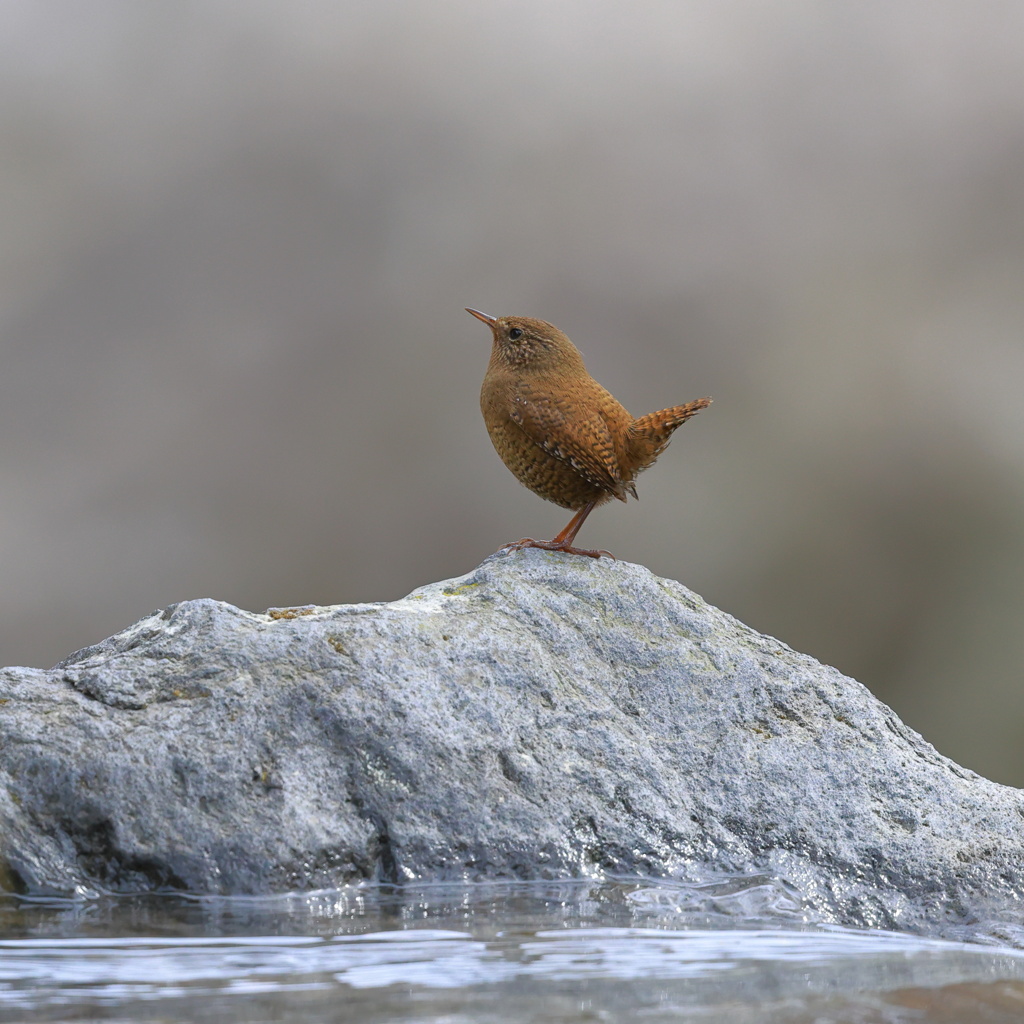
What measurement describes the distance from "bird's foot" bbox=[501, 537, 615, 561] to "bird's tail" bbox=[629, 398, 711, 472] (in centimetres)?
53

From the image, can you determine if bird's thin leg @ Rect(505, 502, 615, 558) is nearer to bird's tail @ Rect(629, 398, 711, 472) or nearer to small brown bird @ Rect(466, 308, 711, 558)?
small brown bird @ Rect(466, 308, 711, 558)

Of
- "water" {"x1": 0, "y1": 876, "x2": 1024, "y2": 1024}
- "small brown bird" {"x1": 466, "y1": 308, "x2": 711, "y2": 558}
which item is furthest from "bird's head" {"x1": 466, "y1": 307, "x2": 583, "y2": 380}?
"water" {"x1": 0, "y1": 876, "x2": 1024, "y2": 1024}

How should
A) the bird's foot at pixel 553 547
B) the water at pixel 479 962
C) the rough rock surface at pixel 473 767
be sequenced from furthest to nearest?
A: the bird's foot at pixel 553 547, the rough rock surface at pixel 473 767, the water at pixel 479 962

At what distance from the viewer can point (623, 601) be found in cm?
379

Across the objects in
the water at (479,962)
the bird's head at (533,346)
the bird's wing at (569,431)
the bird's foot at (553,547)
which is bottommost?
the water at (479,962)

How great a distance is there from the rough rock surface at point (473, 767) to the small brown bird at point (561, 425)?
620 millimetres

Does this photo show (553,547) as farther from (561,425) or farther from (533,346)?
(533,346)

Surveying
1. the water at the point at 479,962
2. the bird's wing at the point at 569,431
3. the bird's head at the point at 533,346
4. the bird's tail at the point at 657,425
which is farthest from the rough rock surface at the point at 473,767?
the bird's head at the point at 533,346

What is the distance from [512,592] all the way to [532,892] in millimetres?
1141

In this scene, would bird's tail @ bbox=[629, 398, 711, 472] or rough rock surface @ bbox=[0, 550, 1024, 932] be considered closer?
rough rock surface @ bbox=[0, 550, 1024, 932]

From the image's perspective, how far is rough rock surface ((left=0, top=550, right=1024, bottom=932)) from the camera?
2.72 m

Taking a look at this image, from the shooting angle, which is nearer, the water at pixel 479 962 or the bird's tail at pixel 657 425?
the water at pixel 479 962

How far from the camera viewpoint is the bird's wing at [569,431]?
4031 mm

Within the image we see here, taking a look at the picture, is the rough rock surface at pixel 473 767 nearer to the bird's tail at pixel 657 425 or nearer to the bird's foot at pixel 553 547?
the bird's foot at pixel 553 547
